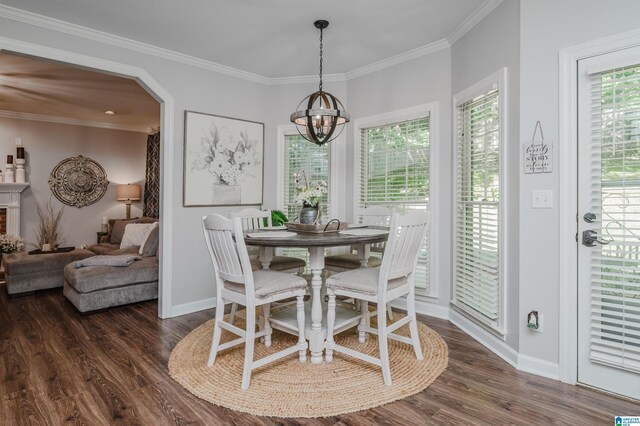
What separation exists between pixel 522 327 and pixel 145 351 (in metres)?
2.71

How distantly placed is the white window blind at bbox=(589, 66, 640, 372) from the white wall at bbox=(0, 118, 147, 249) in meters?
7.25

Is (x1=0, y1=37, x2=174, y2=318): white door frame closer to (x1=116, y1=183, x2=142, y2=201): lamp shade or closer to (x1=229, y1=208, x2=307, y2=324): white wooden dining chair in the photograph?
(x1=229, y1=208, x2=307, y2=324): white wooden dining chair

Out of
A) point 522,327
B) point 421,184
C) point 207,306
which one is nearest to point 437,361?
point 522,327

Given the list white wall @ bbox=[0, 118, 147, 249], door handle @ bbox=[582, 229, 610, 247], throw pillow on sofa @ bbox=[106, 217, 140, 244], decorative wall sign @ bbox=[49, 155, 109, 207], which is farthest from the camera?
decorative wall sign @ bbox=[49, 155, 109, 207]

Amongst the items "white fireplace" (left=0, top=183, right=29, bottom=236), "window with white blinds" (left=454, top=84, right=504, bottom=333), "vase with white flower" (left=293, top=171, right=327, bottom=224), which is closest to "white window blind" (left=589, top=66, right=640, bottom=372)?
"window with white blinds" (left=454, top=84, right=504, bottom=333)

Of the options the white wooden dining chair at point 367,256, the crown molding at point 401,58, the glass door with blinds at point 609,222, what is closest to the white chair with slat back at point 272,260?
the white wooden dining chair at point 367,256

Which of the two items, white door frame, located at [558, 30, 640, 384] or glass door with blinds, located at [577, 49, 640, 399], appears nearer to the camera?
glass door with blinds, located at [577, 49, 640, 399]

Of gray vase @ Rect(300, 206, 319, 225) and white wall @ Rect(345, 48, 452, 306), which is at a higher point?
white wall @ Rect(345, 48, 452, 306)

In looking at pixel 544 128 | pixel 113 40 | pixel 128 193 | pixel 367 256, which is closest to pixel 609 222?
pixel 544 128

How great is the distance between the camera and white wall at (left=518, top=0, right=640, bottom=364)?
7.14ft

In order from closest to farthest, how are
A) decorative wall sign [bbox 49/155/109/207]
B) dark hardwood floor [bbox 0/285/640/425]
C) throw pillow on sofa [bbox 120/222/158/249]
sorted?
dark hardwood floor [bbox 0/285/640/425] < throw pillow on sofa [bbox 120/222/158/249] < decorative wall sign [bbox 49/155/109/207]

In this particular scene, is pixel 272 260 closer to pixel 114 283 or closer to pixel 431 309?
pixel 431 309

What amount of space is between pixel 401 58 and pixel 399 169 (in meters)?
1.13

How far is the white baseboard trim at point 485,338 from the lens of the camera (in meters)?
2.46
